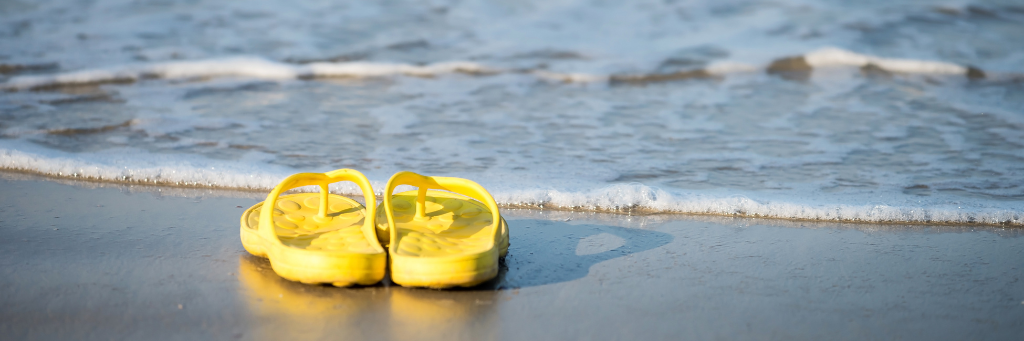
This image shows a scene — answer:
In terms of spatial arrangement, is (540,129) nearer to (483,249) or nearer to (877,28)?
(483,249)

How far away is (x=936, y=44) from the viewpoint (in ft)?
24.6

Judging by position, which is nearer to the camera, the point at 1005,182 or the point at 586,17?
the point at 1005,182

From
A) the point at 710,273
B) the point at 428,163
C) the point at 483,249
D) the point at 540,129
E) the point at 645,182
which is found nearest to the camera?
the point at 483,249

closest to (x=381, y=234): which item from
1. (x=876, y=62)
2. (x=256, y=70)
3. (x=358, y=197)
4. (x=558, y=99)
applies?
(x=358, y=197)

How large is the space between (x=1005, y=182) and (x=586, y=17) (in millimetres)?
5214

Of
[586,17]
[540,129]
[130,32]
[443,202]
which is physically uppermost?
[586,17]

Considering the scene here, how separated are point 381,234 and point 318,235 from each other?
187 millimetres

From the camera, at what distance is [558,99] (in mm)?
5645

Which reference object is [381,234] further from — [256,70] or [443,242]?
[256,70]

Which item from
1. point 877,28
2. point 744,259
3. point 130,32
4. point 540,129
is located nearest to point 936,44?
point 877,28

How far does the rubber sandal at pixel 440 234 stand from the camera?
1978 millimetres

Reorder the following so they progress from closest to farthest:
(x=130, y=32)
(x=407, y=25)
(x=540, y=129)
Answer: (x=540, y=129)
(x=130, y=32)
(x=407, y=25)

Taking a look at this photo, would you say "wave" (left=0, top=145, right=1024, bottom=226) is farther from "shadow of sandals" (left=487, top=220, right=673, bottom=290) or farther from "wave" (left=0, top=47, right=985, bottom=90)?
"wave" (left=0, top=47, right=985, bottom=90)

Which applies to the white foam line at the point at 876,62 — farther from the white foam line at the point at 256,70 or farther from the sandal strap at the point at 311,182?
the sandal strap at the point at 311,182
